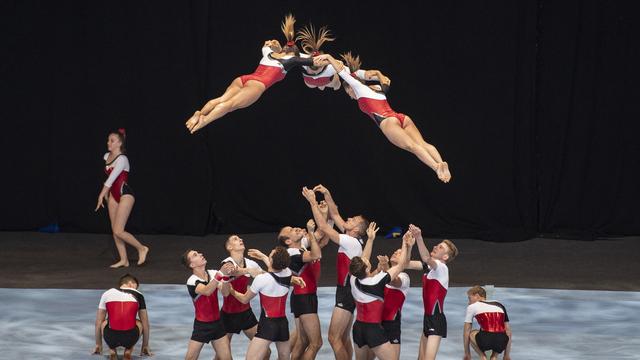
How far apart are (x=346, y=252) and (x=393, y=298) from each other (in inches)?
21.7

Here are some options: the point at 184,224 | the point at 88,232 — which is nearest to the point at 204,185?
the point at 184,224

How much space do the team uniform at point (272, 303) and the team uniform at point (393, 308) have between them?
0.69 meters

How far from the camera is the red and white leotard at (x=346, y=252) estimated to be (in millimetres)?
8070

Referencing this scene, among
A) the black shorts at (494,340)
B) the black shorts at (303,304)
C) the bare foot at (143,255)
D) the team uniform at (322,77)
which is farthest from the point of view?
the bare foot at (143,255)

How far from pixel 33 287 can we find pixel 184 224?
129 inches

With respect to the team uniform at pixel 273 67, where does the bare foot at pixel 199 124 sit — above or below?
below

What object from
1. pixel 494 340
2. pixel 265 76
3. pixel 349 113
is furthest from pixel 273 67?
pixel 349 113

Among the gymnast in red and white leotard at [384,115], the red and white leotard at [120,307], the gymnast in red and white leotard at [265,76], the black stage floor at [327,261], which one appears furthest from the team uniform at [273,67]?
the black stage floor at [327,261]

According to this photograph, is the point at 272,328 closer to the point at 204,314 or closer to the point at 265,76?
the point at 204,314

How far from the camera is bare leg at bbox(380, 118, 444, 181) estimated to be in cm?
664

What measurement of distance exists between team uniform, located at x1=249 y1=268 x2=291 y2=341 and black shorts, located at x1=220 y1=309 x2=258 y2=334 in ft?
1.34

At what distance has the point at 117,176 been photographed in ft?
38.3

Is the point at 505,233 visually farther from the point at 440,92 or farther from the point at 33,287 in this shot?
the point at 33,287

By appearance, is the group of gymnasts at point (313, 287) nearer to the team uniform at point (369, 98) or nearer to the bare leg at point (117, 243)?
the team uniform at point (369, 98)
